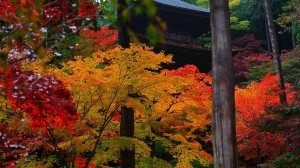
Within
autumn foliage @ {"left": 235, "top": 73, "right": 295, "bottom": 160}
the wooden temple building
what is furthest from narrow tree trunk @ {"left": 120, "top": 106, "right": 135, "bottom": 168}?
the wooden temple building

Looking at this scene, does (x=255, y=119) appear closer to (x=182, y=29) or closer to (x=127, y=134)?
(x=127, y=134)

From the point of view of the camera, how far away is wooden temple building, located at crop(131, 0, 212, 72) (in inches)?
700

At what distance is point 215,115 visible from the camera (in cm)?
442

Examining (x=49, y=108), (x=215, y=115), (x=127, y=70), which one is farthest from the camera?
(x=127, y=70)

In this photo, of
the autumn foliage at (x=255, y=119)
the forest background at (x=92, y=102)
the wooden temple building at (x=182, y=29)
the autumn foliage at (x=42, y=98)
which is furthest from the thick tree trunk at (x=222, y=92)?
the wooden temple building at (x=182, y=29)

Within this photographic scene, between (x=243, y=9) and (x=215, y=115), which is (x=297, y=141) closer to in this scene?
(x=215, y=115)

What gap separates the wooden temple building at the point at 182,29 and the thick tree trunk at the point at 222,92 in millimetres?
12776

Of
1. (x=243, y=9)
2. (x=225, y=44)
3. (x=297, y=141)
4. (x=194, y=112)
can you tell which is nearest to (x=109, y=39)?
(x=194, y=112)

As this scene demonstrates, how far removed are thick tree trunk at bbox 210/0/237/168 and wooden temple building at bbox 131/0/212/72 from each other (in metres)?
12.8

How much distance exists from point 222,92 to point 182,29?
1543 cm

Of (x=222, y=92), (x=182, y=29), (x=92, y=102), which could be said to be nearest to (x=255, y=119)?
(x=92, y=102)

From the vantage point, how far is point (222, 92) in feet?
14.4

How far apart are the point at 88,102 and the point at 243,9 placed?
24818 millimetres

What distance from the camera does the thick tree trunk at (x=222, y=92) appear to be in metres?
4.29
